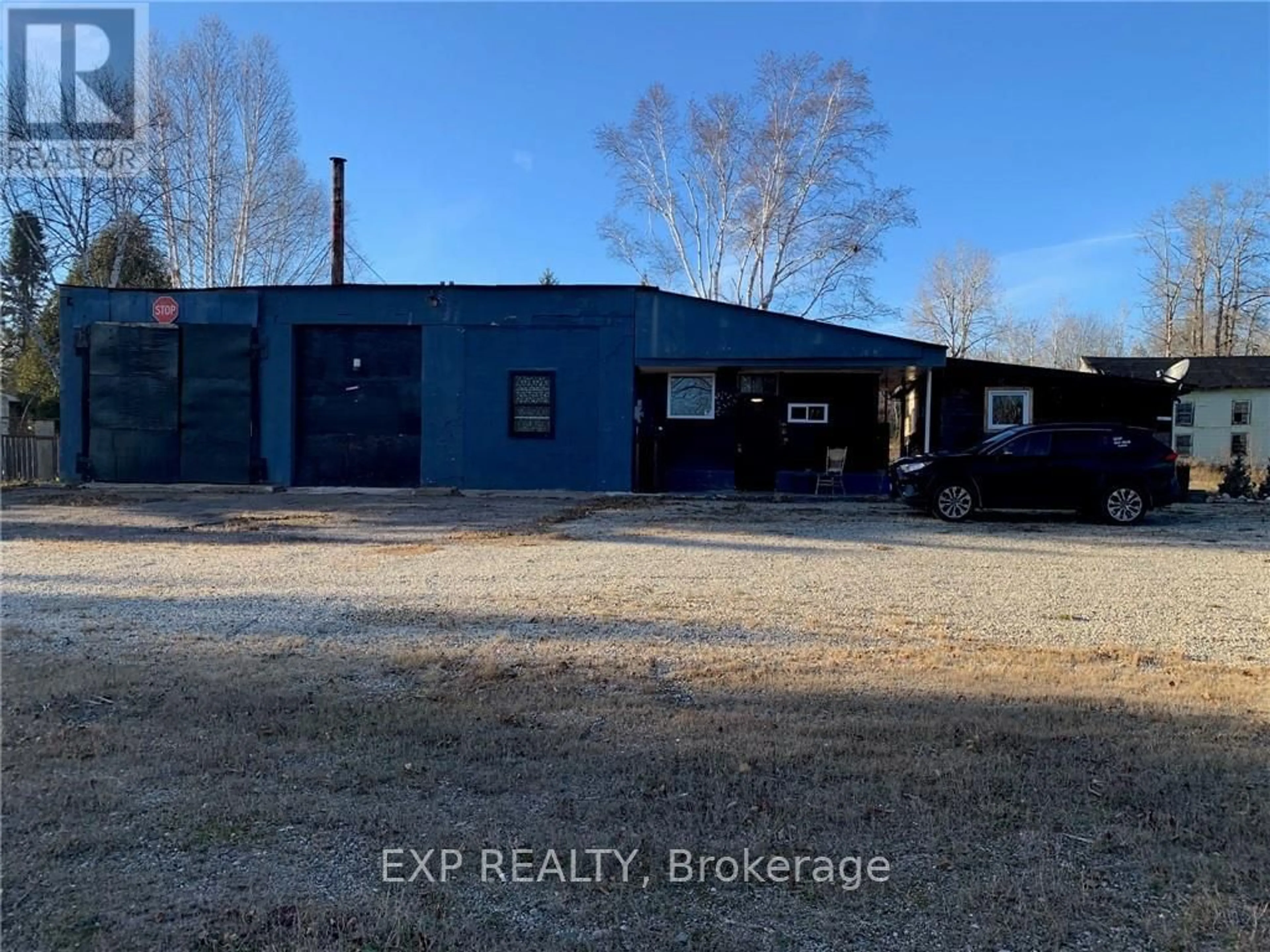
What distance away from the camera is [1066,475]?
1324 cm

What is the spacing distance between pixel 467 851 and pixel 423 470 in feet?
53.5

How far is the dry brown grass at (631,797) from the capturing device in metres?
2.41

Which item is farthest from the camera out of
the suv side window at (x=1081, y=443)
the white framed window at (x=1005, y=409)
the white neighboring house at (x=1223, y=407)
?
the white neighboring house at (x=1223, y=407)

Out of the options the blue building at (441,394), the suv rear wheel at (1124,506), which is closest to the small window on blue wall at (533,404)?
the blue building at (441,394)

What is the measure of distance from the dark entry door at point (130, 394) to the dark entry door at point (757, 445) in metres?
12.7

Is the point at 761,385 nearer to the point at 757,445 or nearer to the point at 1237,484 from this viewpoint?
the point at 757,445

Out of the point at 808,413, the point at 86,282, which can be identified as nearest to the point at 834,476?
the point at 808,413

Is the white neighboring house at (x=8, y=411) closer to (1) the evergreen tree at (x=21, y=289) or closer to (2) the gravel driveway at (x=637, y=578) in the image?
(1) the evergreen tree at (x=21, y=289)

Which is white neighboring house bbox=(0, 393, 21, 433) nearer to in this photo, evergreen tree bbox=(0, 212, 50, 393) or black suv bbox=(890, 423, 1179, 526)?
Result: evergreen tree bbox=(0, 212, 50, 393)

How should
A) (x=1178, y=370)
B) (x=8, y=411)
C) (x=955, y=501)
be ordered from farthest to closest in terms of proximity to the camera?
(x=1178, y=370) → (x=8, y=411) → (x=955, y=501)

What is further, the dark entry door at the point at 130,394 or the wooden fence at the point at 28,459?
the wooden fence at the point at 28,459

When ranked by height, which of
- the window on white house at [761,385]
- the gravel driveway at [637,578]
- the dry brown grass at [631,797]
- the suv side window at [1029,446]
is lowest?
the dry brown grass at [631,797]

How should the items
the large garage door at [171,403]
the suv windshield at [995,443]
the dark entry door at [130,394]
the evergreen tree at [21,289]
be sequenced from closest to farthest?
1. the suv windshield at [995,443]
2. the large garage door at [171,403]
3. the dark entry door at [130,394]
4. the evergreen tree at [21,289]

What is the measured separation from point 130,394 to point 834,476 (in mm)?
15761
